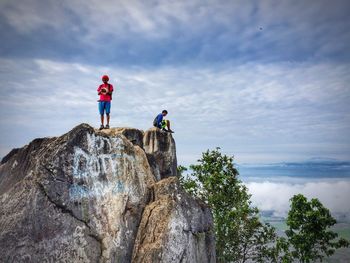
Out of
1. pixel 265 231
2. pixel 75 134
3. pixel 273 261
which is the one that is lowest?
pixel 273 261

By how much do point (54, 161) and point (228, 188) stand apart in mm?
28507

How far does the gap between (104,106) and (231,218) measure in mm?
24935

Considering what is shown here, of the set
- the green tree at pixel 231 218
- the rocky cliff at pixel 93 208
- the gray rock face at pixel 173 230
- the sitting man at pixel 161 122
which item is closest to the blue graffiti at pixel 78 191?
the rocky cliff at pixel 93 208

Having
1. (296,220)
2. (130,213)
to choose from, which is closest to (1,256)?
(130,213)

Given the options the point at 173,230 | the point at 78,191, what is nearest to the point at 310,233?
the point at 173,230

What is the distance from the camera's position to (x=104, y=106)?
20.8m

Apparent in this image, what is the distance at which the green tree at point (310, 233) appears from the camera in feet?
136

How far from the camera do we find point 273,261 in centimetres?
3988

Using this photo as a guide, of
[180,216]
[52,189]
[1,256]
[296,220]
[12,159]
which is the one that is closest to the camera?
[1,256]

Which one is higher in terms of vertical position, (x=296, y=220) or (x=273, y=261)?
(x=296, y=220)

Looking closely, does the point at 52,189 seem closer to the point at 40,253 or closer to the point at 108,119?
the point at 40,253

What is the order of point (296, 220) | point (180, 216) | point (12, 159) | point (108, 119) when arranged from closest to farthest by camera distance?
1. point (180, 216)
2. point (12, 159)
3. point (108, 119)
4. point (296, 220)

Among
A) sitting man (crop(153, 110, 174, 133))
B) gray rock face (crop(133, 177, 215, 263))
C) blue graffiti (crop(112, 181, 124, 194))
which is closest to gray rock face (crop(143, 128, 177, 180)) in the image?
sitting man (crop(153, 110, 174, 133))

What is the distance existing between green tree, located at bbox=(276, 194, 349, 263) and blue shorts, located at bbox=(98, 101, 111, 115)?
31.4 m
